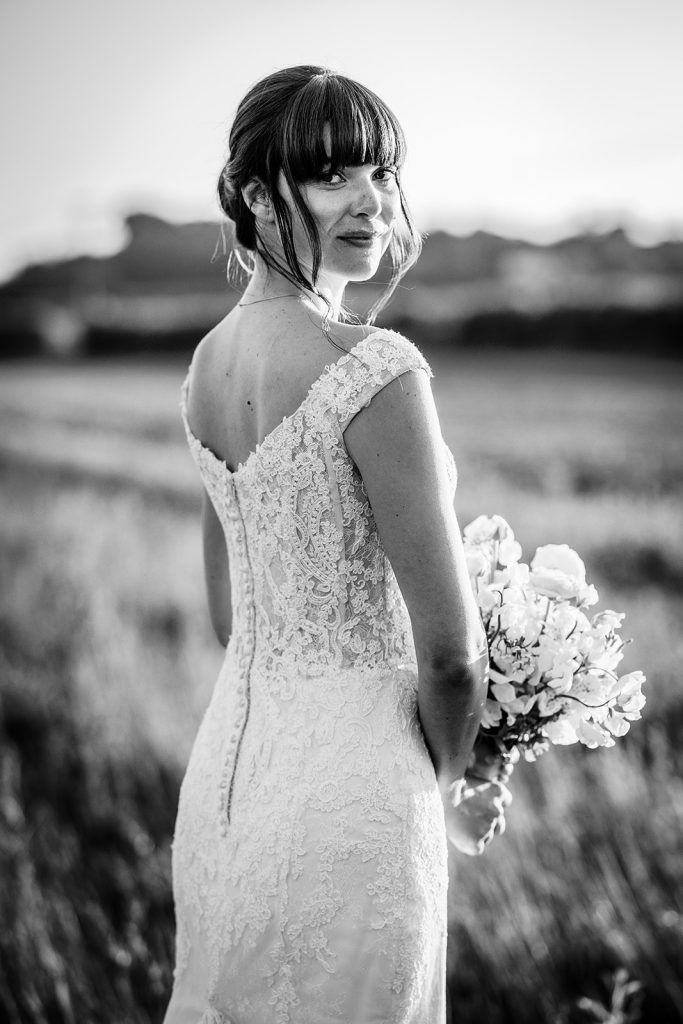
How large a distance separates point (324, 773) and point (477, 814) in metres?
0.49

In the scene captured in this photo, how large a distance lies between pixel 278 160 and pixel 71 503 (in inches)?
292

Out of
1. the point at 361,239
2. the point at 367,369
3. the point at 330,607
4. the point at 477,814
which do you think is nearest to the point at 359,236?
the point at 361,239

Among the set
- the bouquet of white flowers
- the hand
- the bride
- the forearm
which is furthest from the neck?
the hand

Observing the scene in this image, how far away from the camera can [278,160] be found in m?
1.44

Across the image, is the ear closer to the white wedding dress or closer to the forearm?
the white wedding dress

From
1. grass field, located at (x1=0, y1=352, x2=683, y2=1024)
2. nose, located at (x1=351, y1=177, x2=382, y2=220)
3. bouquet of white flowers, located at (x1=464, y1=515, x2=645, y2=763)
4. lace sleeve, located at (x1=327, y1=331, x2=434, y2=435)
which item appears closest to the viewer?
lace sleeve, located at (x1=327, y1=331, x2=434, y2=435)

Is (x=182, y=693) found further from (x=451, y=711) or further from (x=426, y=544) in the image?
(x=426, y=544)

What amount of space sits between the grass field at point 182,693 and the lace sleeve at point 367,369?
1649 mm

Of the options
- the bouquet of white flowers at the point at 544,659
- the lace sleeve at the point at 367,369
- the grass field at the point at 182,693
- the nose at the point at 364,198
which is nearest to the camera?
the lace sleeve at the point at 367,369

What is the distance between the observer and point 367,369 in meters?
1.35

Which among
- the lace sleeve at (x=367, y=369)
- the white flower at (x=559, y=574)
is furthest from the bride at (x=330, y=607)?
the white flower at (x=559, y=574)

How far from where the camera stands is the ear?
1.48 meters

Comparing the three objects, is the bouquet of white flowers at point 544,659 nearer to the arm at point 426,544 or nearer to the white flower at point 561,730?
the white flower at point 561,730

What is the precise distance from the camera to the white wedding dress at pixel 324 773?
4.80 ft
